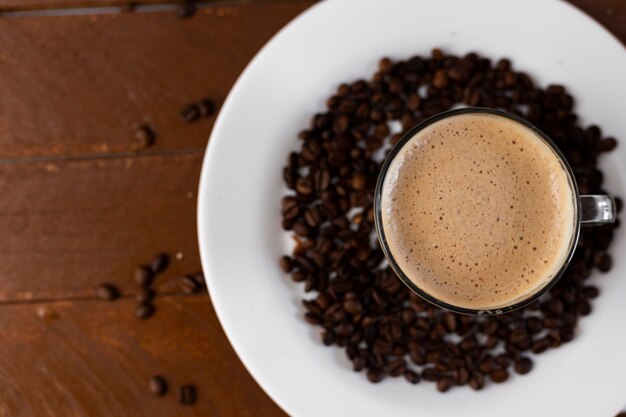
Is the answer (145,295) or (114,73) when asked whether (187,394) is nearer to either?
(145,295)

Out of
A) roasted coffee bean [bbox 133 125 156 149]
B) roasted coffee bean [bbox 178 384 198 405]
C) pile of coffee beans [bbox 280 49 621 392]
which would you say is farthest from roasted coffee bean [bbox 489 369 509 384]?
roasted coffee bean [bbox 133 125 156 149]

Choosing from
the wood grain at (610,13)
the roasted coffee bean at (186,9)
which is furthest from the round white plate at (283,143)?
the roasted coffee bean at (186,9)

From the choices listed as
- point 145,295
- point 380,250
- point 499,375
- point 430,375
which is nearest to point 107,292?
point 145,295

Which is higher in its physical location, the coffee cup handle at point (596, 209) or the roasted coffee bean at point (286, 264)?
the coffee cup handle at point (596, 209)

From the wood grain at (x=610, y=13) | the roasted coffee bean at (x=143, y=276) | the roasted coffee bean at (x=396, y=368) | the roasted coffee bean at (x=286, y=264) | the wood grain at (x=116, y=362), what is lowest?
the wood grain at (x=116, y=362)

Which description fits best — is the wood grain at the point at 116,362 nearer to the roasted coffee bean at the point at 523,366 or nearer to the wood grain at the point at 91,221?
the wood grain at the point at 91,221

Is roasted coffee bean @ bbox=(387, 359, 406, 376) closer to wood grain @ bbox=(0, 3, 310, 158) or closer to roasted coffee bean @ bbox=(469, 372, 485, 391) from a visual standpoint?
roasted coffee bean @ bbox=(469, 372, 485, 391)
